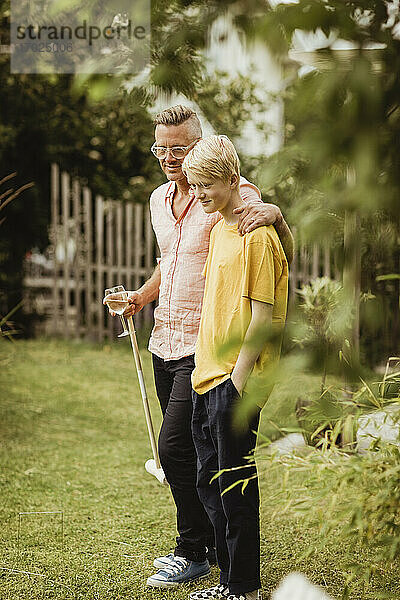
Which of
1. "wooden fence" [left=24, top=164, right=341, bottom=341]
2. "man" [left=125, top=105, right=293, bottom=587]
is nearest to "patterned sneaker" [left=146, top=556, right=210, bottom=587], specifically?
"man" [left=125, top=105, right=293, bottom=587]

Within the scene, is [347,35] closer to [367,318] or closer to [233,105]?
[367,318]

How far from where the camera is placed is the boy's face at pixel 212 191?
2.32 metres

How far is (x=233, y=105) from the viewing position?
10.0 m

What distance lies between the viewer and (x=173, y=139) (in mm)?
2611

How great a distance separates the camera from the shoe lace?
9.20 ft

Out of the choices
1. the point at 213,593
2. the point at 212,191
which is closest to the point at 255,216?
the point at 212,191

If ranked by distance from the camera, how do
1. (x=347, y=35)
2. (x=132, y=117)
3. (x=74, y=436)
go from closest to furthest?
(x=347, y=35) < (x=74, y=436) < (x=132, y=117)

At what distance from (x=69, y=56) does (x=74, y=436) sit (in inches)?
209

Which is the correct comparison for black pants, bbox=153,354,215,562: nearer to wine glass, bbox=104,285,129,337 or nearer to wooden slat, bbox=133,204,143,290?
wine glass, bbox=104,285,129,337

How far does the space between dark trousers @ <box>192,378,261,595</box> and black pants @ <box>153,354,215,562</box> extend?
0.15 metres

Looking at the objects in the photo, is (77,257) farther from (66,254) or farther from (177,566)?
(177,566)

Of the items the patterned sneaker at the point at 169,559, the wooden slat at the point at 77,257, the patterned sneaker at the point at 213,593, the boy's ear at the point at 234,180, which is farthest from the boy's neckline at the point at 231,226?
the wooden slat at the point at 77,257

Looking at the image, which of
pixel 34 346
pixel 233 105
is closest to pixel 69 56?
pixel 233 105

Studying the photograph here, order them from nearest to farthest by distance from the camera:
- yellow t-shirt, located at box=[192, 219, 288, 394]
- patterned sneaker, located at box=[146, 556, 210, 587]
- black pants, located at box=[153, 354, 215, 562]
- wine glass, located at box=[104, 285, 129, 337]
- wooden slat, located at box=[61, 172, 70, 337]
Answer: yellow t-shirt, located at box=[192, 219, 288, 394] < black pants, located at box=[153, 354, 215, 562] < patterned sneaker, located at box=[146, 556, 210, 587] < wine glass, located at box=[104, 285, 129, 337] < wooden slat, located at box=[61, 172, 70, 337]
